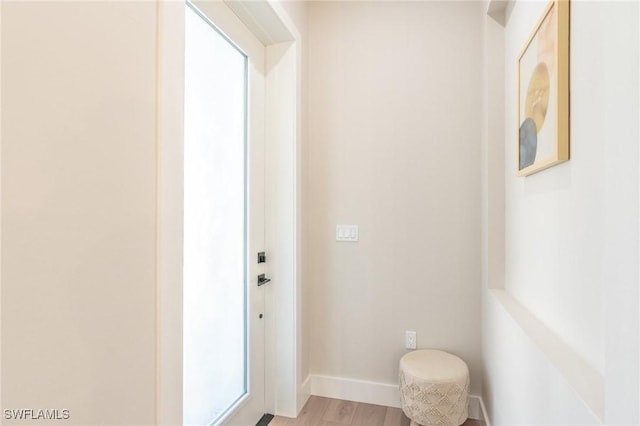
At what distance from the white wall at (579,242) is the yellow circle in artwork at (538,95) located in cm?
17

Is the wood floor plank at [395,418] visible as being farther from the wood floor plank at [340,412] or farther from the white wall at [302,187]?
the white wall at [302,187]

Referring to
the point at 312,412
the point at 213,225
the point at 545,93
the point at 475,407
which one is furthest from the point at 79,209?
the point at 475,407

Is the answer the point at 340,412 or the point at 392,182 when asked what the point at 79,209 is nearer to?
the point at 392,182

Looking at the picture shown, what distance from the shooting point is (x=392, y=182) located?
2.23m

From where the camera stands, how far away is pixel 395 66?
2229mm

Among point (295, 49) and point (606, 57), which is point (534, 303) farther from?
point (295, 49)

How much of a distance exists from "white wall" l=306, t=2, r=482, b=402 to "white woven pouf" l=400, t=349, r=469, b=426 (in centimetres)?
36

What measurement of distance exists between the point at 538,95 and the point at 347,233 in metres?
1.34

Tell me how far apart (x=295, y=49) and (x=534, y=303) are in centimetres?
184

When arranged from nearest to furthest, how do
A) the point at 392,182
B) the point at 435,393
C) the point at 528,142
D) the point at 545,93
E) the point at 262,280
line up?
the point at 545,93, the point at 528,142, the point at 435,393, the point at 262,280, the point at 392,182

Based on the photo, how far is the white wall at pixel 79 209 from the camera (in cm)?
67

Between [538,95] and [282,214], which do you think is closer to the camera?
[538,95]

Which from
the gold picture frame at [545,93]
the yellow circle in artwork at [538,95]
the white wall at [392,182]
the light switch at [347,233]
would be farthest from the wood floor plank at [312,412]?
the yellow circle in artwork at [538,95]

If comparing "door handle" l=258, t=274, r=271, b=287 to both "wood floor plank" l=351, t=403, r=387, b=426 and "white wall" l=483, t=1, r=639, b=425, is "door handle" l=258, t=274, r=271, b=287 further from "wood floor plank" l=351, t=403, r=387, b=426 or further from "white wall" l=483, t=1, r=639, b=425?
"white wall" l=483, t=1, r=639, b=425
